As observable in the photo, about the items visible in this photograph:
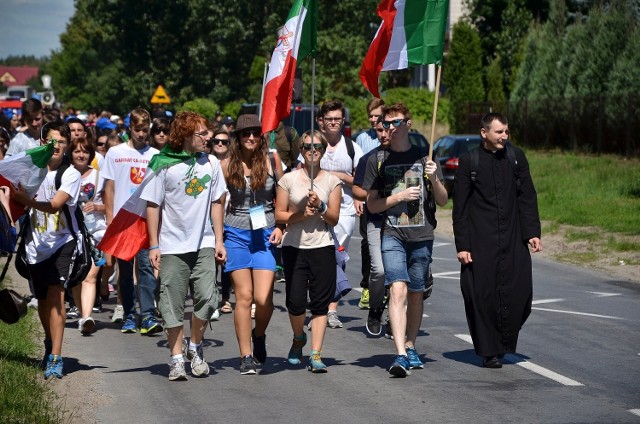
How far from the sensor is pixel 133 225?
8922 millimetres

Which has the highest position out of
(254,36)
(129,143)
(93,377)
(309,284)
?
(254,36)

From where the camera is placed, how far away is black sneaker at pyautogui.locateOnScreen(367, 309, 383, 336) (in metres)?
10.8

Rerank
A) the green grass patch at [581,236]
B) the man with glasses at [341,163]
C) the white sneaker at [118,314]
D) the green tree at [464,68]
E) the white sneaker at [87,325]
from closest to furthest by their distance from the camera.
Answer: the white sneaker at [87,325], the man with glasses at [341,163], the white sneaker at [118,314], the green grass patch at [581,236], the green tree at [464,68]

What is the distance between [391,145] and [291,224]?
992 millimetres

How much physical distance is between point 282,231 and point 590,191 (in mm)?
17446

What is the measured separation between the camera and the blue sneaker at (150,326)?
11.3 meters

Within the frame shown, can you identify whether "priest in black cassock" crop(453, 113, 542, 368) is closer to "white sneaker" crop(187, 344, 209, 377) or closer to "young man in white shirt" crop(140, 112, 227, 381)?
"young man in white shirt" crop(140, 112, 227, 381)

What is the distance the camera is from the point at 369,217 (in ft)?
34.3

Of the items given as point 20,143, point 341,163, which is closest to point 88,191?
point 20,143

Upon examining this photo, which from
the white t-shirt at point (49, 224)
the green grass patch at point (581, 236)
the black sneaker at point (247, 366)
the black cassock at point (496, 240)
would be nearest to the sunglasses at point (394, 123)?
the black cassock at point (496, 240)

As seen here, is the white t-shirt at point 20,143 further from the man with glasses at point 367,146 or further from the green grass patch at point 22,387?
the man with glasses at point 367,146

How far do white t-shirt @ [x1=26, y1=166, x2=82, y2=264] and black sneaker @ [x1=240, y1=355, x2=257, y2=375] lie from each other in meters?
1.58

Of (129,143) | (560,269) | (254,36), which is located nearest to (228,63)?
(254,36)

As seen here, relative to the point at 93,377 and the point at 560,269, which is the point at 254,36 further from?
the point at 93,377
